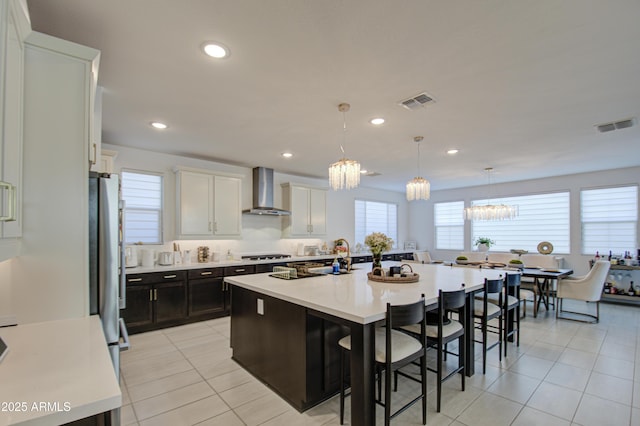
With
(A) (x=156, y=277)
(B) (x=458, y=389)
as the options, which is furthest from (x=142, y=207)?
(B) (x=458, y=389)

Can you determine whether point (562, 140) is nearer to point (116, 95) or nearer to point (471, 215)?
point (471, 215)

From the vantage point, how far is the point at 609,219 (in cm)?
625

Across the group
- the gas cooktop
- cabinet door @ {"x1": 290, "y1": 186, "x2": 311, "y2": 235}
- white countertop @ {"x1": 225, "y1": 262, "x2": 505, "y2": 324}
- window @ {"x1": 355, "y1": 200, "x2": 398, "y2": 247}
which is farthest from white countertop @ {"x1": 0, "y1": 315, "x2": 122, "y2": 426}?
window @ {"x1": 355, "y1": 200, "x2": 398, "y2": 247}

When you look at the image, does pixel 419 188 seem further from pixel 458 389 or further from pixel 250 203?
pixel 250 203

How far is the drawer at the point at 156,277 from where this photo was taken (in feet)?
13.5

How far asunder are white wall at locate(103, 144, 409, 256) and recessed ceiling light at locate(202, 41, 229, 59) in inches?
120

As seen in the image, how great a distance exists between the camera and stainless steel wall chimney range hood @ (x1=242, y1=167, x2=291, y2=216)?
578cm

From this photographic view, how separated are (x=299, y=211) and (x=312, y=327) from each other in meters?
4.21

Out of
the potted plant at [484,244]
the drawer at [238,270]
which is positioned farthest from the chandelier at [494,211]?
the drawer at [238,270]

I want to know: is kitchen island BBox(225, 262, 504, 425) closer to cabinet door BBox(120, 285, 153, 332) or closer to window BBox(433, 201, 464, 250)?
cabinet door BBox(120, 285, 153, 332)

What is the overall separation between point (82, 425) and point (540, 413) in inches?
115

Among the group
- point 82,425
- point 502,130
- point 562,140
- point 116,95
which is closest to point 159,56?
point 116,95

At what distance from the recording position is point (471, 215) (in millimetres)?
6668

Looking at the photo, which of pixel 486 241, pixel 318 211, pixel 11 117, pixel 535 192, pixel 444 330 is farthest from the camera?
pixel 486 241
